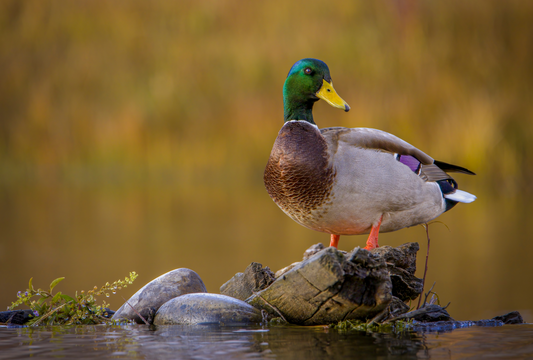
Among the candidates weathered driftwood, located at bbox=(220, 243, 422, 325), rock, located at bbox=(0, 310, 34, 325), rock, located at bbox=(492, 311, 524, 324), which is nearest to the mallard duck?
weathered driftwood, located at bbox=(220, 243, 422, 325)

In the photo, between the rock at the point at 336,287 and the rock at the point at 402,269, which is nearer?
the rock at the point at 336,287

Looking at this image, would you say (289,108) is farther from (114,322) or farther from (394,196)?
(114,322)

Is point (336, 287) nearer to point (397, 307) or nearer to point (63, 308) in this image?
point (397, 307)

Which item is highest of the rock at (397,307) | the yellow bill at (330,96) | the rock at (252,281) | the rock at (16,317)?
the yellow bill at (330,96)

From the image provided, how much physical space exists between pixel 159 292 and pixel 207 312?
60 cm

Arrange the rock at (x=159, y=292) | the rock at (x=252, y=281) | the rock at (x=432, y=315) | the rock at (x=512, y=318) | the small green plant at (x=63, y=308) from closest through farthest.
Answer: the rock at (x=432, y=315), the rock at (x=512, y=318), the small green plant at (x=63, y=308), the rock at (x=159, y=292), the rock at (x=252, y=281)

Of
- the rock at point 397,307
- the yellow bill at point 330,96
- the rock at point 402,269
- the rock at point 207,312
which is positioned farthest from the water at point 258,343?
the yellow bill at point 330,96

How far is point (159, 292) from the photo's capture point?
14.5ft

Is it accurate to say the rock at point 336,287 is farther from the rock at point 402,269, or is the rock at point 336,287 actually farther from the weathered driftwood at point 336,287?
the rock at point 402,269

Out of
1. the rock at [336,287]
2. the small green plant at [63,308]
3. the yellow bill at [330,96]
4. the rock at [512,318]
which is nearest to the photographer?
the rock at [336,287]

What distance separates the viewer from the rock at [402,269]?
438 cm

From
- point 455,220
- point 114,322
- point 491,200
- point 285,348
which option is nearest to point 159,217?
point 455,220

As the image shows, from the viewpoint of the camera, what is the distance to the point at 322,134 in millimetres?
4984

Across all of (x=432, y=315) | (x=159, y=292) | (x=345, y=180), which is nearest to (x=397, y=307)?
(x=432, y=315)
